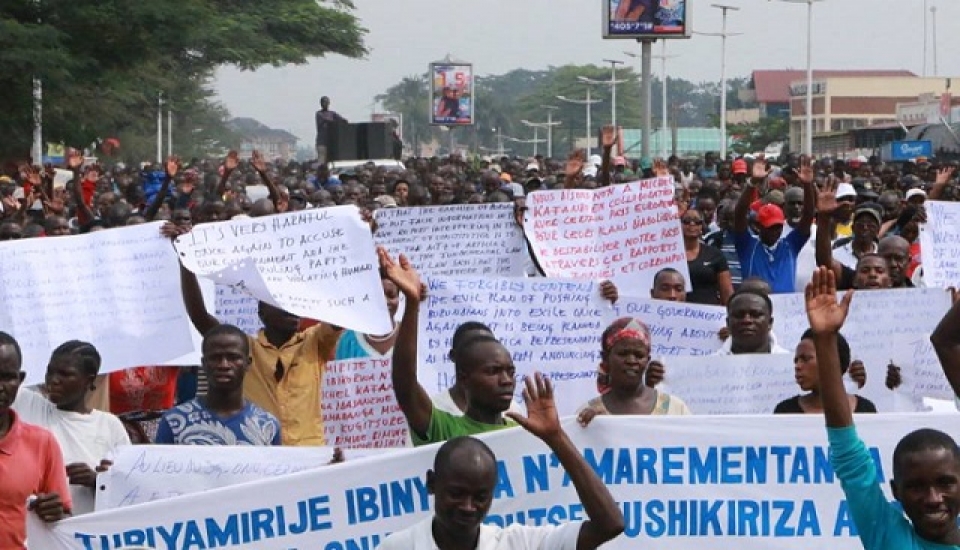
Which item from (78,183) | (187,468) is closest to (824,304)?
(187,468)

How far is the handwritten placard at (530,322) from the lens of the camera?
818cm

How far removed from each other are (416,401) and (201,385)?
2.20 meters

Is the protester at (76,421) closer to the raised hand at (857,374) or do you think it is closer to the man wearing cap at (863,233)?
the raised hand at (857,374)

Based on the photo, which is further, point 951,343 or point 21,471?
point 21,471

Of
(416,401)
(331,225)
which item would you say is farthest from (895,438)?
(331,225)

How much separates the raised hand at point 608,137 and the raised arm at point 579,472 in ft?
22.3

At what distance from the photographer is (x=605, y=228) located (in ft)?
32.5

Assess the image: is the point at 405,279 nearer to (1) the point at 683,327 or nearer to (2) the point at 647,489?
(2) the point at 647,489

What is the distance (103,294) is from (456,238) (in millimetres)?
2679

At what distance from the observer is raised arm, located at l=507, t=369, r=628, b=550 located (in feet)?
15.6

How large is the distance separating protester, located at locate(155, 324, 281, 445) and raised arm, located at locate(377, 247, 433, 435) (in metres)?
0.61

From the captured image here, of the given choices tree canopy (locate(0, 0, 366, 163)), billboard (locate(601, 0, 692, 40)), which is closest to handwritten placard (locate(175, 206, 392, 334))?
tree canopy (locate(0, 0, 366, 163))

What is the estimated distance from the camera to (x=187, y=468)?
19.8 feet

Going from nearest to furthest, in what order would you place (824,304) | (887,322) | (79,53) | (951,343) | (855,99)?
(824,304) < (951,343) < (887,322) < (79,53) < (855,99)
